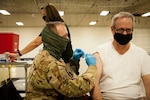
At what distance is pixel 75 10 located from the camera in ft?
31.1

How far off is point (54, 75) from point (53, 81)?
39mm

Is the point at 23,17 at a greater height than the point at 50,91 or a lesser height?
greater

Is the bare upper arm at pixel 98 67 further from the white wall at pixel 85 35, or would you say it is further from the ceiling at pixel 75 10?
the white wall at pixel 85 35

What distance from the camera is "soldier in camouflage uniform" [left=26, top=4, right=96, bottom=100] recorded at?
1.33 meters

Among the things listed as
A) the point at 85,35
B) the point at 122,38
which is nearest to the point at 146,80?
the point at 122,38

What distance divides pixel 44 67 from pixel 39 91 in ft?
0.65

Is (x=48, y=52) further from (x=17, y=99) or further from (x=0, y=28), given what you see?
(x=0, y=28)

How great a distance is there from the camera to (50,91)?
1.42 m

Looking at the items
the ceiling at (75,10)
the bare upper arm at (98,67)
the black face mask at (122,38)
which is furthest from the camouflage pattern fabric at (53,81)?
the ceiling at (75,10)

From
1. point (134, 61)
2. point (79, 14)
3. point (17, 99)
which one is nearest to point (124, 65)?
point (134, 61)

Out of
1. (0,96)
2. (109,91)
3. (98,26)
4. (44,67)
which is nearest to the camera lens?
(44,67)

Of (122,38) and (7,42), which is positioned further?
(7,42)

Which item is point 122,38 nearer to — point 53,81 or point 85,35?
point 53,81

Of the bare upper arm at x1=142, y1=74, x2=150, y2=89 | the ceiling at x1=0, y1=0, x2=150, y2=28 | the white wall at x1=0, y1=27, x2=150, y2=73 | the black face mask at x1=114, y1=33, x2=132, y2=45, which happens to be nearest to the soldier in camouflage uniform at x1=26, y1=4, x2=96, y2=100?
the black face mask at x1=114, y1=33, x2=132, y2=45
